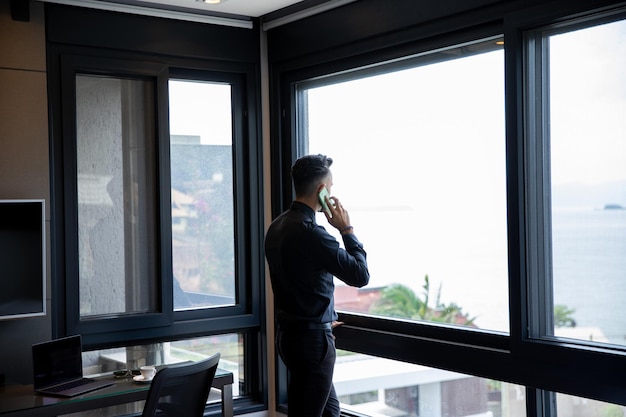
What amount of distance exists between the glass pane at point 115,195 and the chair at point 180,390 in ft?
4.04

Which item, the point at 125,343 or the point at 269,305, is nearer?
the point at 125,343

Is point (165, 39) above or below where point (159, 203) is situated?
above

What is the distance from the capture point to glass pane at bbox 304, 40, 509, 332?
11.2 feet

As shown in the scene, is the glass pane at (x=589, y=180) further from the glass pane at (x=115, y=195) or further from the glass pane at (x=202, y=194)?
the glass pane at (x=115, y=195)

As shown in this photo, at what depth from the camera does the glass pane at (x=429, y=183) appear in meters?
3.42

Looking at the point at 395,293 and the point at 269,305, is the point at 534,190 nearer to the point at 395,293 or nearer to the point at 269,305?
the point at 395,293

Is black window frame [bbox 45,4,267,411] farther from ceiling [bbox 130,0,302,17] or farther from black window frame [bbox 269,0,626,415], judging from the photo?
black window frame [bbox 269,0,626,415]

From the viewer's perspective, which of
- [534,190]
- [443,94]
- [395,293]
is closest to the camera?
[534,190]

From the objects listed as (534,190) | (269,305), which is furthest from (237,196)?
(534,190)

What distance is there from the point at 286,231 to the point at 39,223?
1.27 metres

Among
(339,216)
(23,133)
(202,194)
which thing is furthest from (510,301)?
(23,133)

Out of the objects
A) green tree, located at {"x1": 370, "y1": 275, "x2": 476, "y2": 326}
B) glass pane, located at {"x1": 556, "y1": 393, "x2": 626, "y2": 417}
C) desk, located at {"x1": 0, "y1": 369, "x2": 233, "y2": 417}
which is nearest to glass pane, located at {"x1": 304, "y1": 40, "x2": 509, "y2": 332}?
green tree, located at {"x1": 370, "y1": 275, "x2": 476, "y2": 326}

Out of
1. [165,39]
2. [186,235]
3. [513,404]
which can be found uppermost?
[165,39]

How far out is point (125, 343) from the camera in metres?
4.16
